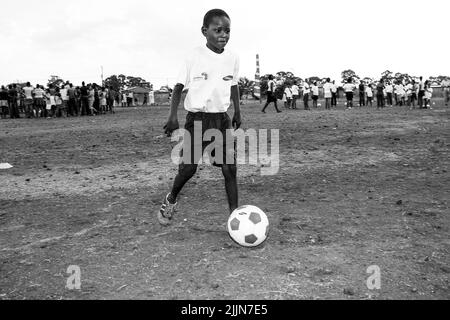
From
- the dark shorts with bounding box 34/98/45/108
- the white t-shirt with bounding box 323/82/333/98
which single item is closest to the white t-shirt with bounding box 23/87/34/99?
the dark shorts with bounding box 34/98/45/108

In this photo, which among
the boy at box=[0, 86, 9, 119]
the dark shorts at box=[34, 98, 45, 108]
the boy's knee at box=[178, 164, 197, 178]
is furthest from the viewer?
the boy at box=[0, 86, 9, 119]

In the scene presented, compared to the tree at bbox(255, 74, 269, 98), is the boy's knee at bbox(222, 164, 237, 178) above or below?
below

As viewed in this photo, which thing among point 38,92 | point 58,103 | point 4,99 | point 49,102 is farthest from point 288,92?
point 4,99

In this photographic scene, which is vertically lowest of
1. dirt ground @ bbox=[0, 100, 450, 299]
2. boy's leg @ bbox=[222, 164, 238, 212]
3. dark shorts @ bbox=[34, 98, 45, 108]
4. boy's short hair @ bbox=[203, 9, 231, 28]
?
dirt ground @ bbox=[0, 100, 450, 299]

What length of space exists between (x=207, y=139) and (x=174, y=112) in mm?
469

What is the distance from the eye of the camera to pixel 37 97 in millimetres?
24953

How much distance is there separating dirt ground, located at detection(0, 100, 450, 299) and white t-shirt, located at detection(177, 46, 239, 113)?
4.67 feet

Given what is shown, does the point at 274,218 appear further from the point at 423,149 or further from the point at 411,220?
the point at 423,149

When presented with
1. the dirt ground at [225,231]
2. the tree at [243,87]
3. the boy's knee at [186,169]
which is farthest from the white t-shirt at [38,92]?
the boy's knee at [186,169]

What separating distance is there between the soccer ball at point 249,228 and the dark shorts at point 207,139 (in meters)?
0.68

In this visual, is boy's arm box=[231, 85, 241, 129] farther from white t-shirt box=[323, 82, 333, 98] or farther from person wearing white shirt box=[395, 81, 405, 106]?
person wearing white shirt box=[395, 81, 405, 106]

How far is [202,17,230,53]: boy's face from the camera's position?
172 inches
